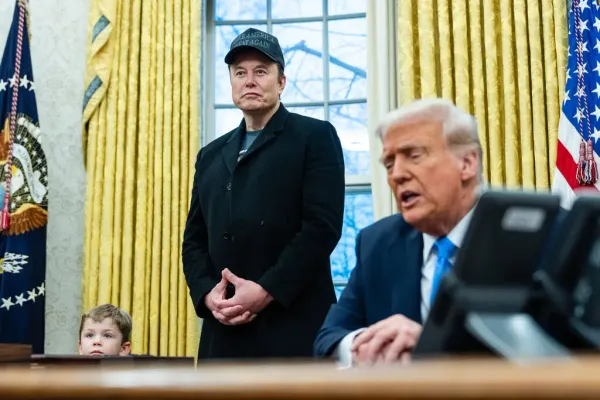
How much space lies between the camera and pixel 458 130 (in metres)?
1.78

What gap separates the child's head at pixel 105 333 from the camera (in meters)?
3.25

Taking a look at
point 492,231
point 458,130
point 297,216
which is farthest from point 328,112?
point 492,231

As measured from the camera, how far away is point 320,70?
4.79 m

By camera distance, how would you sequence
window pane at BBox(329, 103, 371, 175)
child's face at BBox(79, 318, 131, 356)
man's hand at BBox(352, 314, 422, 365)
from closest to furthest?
man's hand at BBox(352, 314, 422, 365)
child's face at BBox(79, 318, 131, 356)
window pane at BBox(329, 103, 371, 175)

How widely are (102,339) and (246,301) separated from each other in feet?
3.58

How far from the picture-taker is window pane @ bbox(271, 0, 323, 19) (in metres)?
4.84

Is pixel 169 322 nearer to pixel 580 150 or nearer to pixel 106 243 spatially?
pixel 106 243

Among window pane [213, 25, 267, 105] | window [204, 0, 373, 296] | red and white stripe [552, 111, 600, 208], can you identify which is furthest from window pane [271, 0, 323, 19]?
red and white stripe [552, 111, 600, 208]

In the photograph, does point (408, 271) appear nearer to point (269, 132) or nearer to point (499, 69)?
point (269, 132)

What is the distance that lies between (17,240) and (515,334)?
12.2 feet

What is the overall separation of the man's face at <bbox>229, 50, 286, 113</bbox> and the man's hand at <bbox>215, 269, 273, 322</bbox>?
2.11 feet

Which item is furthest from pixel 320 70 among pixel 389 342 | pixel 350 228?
pixel 389 342

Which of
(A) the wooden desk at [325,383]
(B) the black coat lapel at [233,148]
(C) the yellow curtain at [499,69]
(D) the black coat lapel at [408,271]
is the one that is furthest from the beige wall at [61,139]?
(A) the wooden desk at [325,383]

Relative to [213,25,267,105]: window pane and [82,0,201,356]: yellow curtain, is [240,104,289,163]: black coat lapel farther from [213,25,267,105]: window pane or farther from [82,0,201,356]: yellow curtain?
[213,25,267,105]: window pane
